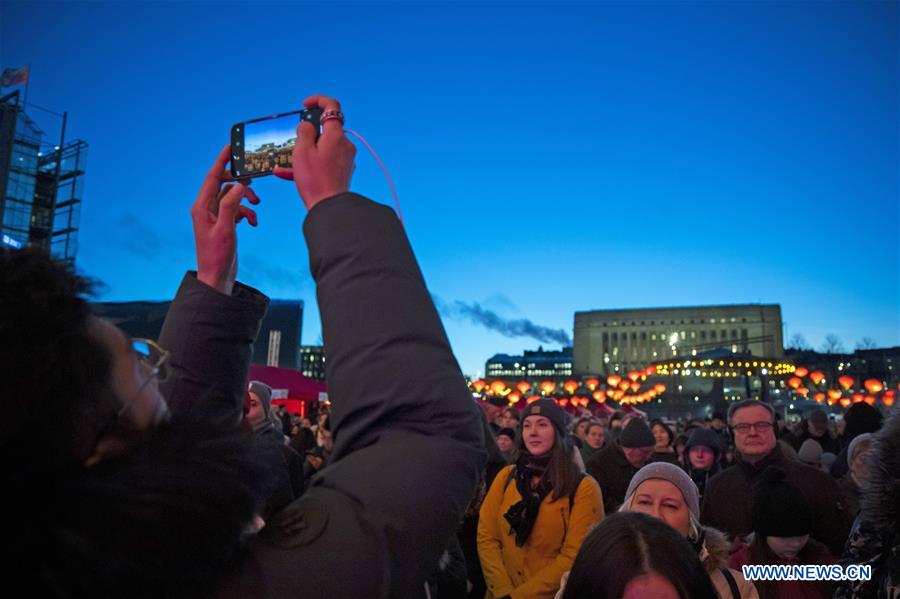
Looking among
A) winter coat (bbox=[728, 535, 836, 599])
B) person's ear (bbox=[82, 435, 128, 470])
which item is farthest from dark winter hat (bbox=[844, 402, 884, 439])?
person's ear (bbox=[82, 435, 128, 470])

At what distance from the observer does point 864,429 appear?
25.7 ft

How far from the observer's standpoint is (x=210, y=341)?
1301 mm

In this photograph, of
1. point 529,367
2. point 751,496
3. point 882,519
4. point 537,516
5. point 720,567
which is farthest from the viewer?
point 529,367

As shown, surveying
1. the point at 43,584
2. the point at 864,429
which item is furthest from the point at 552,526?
the point at 864,429

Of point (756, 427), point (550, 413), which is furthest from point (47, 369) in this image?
point (756, 427)

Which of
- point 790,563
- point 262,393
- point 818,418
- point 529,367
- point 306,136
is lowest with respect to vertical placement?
point 790,563

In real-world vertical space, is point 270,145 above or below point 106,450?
above

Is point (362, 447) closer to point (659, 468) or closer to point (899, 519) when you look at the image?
point (899, 519)

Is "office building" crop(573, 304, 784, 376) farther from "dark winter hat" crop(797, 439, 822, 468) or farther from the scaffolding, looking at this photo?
"dark winter hat" crop(797, 439, 822, 468)

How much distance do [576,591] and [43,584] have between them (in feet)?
6.72

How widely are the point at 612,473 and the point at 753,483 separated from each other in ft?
6.94

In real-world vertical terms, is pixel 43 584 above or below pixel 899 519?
above

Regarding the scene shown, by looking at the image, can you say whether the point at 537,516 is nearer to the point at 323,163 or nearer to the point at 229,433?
the point at 323,163

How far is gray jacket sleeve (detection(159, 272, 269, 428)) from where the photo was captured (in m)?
1.25
